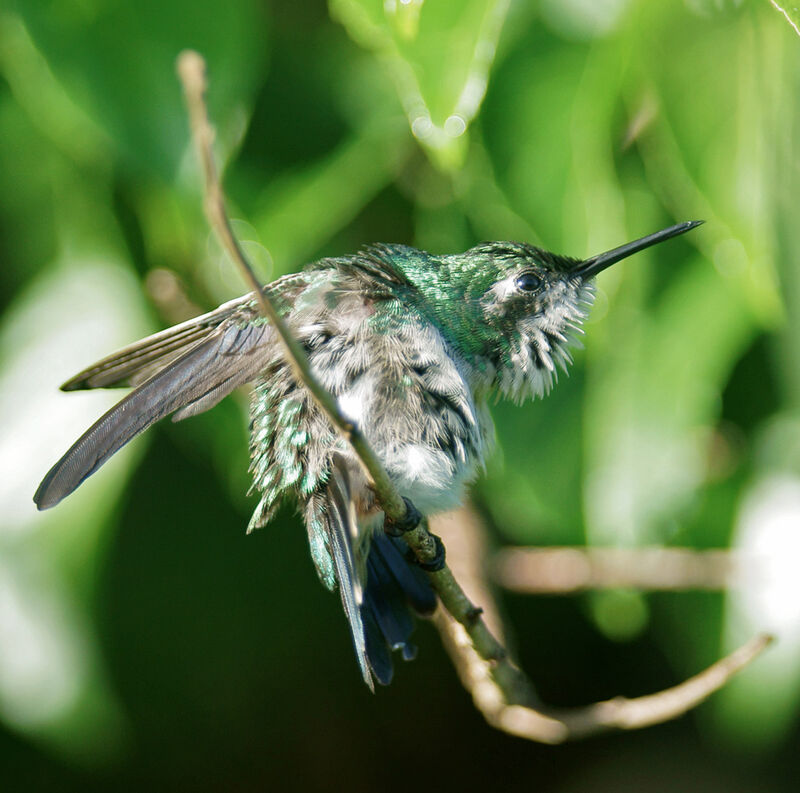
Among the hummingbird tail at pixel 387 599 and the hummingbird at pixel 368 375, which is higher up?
the hummingbird at pixel 368 375

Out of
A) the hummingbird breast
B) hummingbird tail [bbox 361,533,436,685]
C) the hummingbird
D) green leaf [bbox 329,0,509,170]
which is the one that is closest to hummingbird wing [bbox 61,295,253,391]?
the hummingbird

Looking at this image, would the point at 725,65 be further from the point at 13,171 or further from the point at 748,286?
the point at 13,171

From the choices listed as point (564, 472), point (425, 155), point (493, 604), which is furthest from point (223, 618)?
point (425, 155)

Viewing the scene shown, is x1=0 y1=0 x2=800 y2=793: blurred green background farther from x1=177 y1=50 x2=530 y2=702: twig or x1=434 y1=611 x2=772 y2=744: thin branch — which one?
x1=177 y1=50 x2=530 y2=702: twig

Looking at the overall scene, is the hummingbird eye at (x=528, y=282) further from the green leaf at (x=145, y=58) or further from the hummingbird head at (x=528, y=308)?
the green leaf at (x=145, y=58)

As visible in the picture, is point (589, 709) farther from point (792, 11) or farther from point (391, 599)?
point (792, 11)

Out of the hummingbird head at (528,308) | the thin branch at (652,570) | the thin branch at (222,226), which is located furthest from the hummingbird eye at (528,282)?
the thin branch at (222,226)

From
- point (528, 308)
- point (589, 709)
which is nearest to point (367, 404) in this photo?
point (528, 308)
